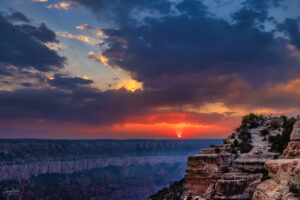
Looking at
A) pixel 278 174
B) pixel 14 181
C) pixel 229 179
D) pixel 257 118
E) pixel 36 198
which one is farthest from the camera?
pixel 14 181

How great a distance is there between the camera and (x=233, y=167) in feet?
80.3

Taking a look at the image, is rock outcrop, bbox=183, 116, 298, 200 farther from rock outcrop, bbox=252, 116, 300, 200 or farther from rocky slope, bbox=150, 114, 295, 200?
rock outcrop, bbox=252, 116, 300, 200

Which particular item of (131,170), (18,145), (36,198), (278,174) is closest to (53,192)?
(36,198)

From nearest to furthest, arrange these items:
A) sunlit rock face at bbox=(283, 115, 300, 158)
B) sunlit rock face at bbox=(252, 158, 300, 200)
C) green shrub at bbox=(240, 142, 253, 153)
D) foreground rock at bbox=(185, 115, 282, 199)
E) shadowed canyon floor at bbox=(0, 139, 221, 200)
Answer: sunlit rock face at bbox=(252, 158, 300, 200), sunlit rock face at bbox=(283, 115, 300, 158), foreground rock at bbox=(185, 115, 282, 199), green shrub at bbox=(240, 142, 253, 153), shadowed canyon floor at bbox=(0, 139, 221, 200)

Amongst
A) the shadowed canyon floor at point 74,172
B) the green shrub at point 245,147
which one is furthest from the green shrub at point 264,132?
the shadowed canyon floor at point 74,172

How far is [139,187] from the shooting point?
161000 mm

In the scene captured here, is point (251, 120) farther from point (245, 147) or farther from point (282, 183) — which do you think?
point (282, 183)

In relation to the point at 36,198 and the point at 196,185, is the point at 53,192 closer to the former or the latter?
the point at 36,198

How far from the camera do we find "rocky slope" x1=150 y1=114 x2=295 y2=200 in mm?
21484

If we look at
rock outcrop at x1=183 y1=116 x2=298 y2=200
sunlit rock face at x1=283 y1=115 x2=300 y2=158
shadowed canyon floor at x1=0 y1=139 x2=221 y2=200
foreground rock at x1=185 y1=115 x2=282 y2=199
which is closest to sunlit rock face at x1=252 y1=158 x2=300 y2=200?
sunlit rock face at x1=283 y1=115 x2=300 y2=158

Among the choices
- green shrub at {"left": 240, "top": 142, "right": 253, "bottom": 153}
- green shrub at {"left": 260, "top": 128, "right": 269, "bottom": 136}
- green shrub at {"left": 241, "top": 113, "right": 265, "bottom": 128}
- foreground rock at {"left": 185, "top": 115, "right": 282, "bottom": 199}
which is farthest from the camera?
green shrub at {"left": 241, "top": 113, "right": 265, "bottom": 128}

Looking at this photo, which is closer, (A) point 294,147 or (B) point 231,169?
(A) point 294,147

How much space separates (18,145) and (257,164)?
129371 mm

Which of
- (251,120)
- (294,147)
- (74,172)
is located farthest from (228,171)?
(74,172)
